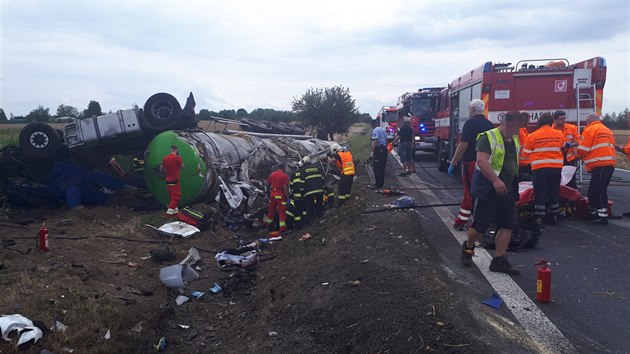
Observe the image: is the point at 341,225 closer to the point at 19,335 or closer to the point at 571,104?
the point at 19,335

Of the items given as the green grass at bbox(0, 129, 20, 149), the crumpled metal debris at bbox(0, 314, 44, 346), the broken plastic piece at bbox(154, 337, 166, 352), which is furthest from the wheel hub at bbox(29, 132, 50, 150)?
the broken plastic piece at bbox(154, 337, 166, 352)

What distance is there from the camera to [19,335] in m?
5.04

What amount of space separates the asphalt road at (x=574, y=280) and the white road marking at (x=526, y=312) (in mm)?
12

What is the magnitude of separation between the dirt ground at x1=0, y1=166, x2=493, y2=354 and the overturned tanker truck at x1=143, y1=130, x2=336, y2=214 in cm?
271

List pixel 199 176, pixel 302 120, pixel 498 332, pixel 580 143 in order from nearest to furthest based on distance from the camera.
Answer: pixel 498 332 → pixel 580 143 → pixel 199 176 → pixel 302 120

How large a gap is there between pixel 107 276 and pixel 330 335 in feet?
13.9

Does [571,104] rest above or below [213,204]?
above

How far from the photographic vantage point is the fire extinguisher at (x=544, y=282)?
5020 mm

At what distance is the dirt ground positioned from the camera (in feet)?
14.6

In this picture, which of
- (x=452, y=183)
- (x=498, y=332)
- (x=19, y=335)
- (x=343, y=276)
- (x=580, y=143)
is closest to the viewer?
(x=498, y=332)

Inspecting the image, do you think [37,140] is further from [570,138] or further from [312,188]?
[570,138]

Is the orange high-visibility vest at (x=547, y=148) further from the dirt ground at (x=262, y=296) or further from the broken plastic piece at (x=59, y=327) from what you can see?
the broken plastic piece at (x=59, y=327)

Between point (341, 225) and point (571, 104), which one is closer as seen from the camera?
point (341, 225)

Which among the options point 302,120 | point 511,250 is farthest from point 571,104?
point 302,120
